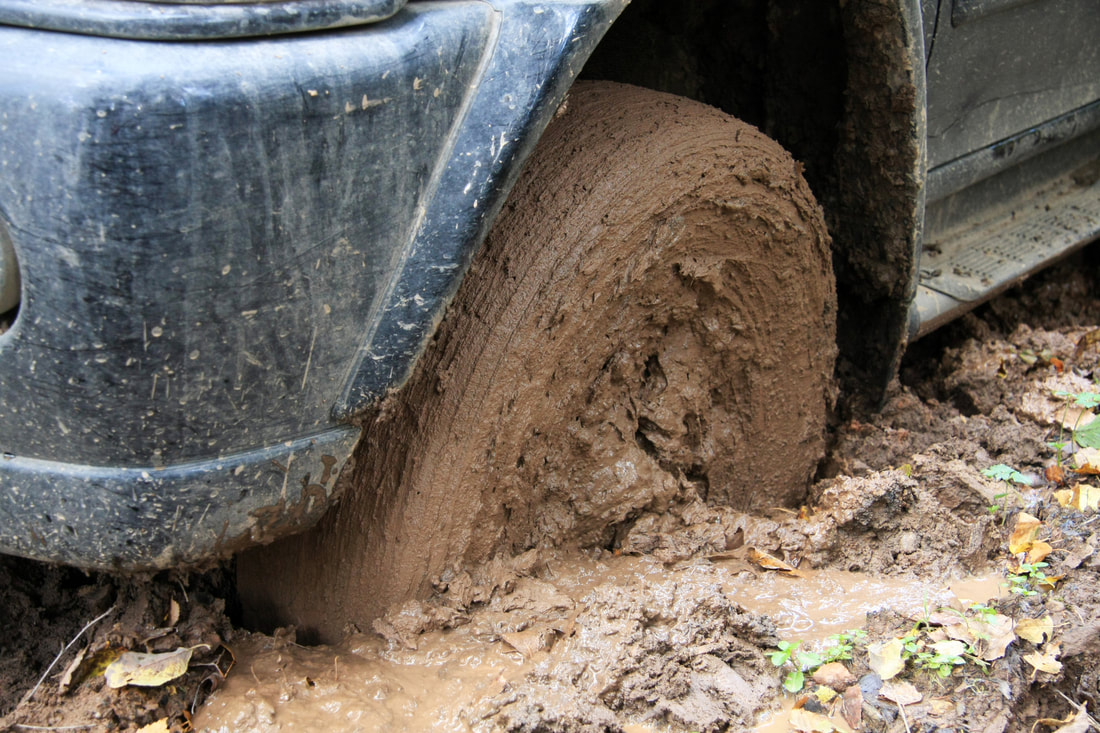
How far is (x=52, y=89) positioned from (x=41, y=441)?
0.44 metres

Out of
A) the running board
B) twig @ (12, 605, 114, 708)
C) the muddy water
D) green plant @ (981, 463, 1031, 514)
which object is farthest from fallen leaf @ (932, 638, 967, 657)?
twig @ (12, 605, 114, 708)

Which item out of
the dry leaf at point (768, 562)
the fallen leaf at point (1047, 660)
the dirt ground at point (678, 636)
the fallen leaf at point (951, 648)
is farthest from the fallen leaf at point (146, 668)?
the fallen leaf at point (1047, 660)

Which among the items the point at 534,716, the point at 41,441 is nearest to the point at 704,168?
the point at 534,716

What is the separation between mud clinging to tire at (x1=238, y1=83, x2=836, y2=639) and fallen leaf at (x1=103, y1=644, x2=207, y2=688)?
234 mm

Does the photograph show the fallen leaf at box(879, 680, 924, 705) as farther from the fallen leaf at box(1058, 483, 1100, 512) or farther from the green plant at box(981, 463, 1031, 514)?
the fallen leaf at box(1058, 483, 1100, 512)

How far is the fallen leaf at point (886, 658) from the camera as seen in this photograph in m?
1.43

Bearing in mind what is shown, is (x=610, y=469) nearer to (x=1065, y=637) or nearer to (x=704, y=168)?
(x=704, y=168)

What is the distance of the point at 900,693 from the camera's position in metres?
1.39

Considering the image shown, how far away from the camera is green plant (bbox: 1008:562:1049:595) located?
1624 mm

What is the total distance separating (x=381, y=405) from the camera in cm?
128

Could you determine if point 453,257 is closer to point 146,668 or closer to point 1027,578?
point 146,668

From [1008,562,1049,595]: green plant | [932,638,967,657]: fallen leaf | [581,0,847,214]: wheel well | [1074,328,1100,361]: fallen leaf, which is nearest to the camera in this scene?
[932,638,967,657]: fallen leaf

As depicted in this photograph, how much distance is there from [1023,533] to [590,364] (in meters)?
0.97

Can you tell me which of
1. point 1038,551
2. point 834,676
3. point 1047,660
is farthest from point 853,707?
point 1038,551
